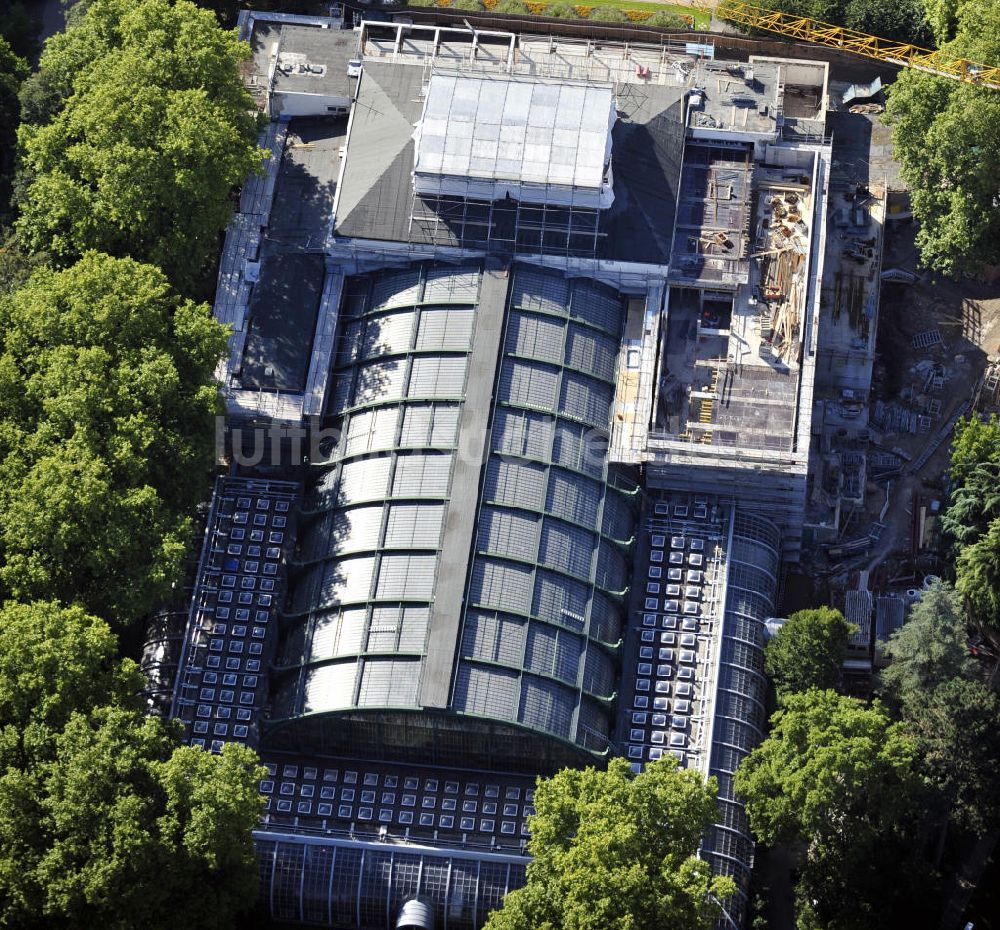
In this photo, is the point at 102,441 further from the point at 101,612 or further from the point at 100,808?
the point at 100,808

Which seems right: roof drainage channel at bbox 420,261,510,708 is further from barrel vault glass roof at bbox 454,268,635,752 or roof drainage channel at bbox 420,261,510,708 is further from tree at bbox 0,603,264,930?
tree at bbox 0,603,264,930

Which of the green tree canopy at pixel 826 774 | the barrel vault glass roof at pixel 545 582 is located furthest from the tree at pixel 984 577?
the barrel vault glass roof at pixel 545 582

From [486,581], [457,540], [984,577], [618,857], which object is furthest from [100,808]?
[984,577]

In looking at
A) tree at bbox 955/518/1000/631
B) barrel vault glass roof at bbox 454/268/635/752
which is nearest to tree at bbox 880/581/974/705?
tree at bbox 955/518/1000/631

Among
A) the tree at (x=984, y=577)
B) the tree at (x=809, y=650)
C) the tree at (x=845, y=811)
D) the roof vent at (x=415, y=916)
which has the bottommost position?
the roof vent at (x=415, y=916)

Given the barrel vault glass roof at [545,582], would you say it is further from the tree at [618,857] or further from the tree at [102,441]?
the tree at [102,441]
